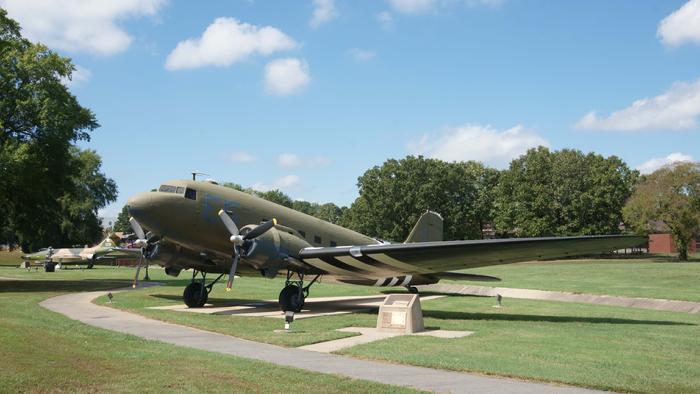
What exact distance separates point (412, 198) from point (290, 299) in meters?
66.7

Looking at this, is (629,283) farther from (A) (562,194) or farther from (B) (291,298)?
(A) (562,194)

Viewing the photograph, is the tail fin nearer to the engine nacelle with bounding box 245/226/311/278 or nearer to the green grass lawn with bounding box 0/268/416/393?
the engine nacelle with bounding box 245/226/311/278

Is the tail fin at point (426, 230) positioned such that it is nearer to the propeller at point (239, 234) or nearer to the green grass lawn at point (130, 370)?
the propeller at point (239, 234)

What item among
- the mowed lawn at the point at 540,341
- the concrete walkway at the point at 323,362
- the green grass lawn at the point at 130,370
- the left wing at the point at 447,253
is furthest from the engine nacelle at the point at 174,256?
the green grass lawn at the point at 130,370

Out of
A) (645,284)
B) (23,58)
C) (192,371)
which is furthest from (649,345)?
(23,58)

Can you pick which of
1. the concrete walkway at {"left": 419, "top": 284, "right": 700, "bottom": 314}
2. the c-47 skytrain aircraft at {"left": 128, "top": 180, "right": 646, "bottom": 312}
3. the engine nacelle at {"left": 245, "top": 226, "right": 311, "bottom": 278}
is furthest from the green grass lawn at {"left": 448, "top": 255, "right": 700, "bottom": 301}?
the engine nacelle at {"left": 245, "top": 226, "right": 311, "bottom": 278}

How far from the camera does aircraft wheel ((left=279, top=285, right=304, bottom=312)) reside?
20.4m

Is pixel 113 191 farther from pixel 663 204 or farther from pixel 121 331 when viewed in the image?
pixel 121 331

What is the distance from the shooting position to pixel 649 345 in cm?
1367

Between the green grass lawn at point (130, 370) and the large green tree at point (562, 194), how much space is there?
2901 inches

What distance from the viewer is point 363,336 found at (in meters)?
15.0

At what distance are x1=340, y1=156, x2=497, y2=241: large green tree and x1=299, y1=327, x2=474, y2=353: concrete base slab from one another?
228 ft

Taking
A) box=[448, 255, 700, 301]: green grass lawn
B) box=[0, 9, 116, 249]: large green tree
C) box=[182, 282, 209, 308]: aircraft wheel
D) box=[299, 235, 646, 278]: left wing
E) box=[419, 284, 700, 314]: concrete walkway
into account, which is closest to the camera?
box=[299, 235, 646, 278]: left wing

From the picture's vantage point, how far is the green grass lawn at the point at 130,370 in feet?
27.4
